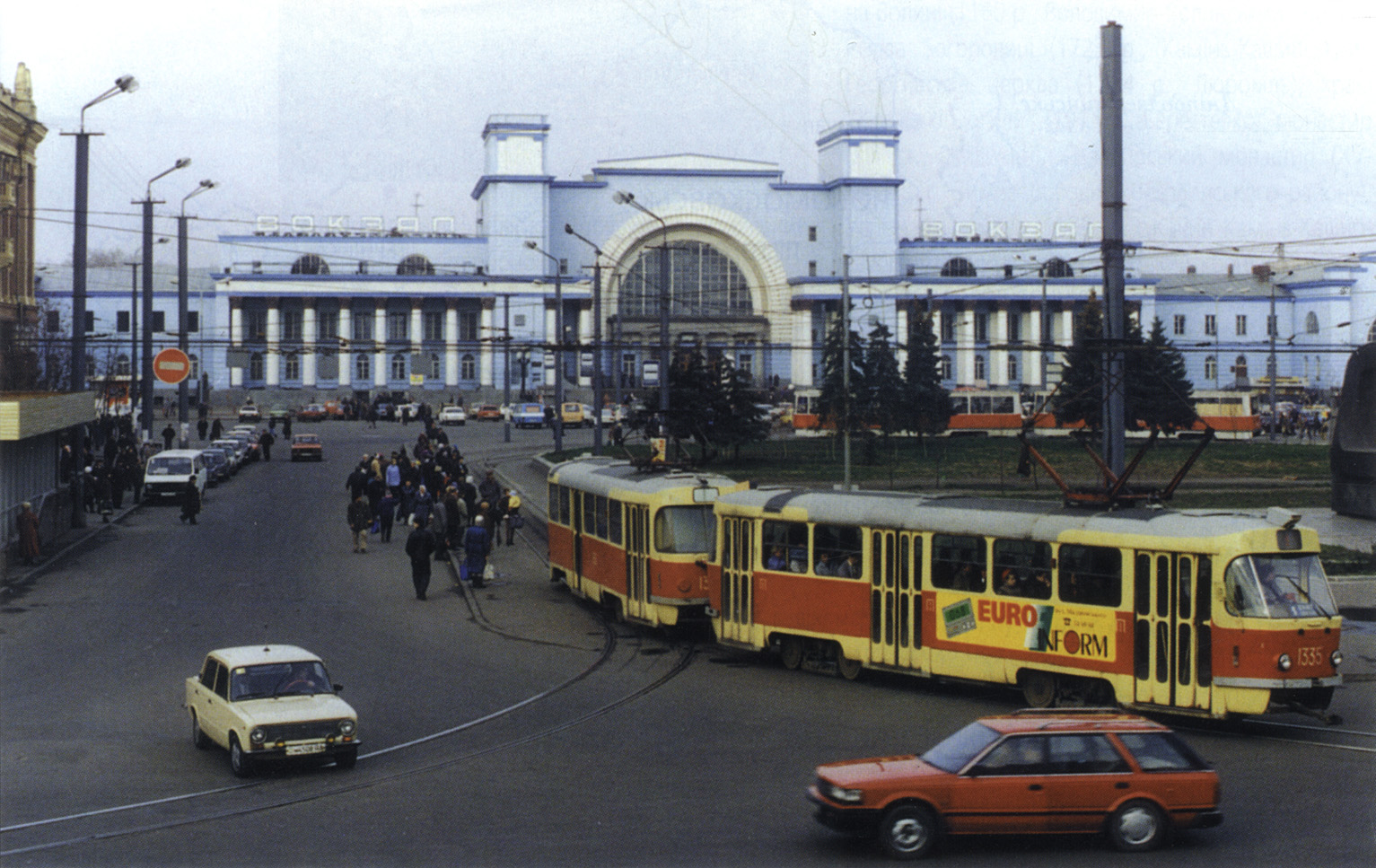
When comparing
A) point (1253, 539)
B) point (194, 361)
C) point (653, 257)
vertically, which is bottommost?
point (1253, 539)

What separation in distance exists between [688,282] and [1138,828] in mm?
95749

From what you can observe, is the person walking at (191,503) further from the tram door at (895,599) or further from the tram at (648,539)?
the tram door at (895,599)

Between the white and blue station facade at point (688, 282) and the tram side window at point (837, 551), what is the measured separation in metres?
79.9

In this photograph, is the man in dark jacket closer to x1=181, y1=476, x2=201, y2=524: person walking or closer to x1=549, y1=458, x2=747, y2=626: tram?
x1=549, y1=458, x2=747, y2=626: tram

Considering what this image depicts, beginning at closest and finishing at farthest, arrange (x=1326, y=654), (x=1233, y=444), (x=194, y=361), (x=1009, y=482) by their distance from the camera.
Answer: (x=1326, y=654) → (x=1009, y=482) → (x=1233, y=444) → (x=194, y=361)

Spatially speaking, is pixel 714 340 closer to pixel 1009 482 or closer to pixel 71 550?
pixel 1009 482

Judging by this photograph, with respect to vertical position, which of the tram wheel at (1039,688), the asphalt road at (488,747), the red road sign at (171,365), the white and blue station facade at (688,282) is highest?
the white and blue station facade at (688,282)

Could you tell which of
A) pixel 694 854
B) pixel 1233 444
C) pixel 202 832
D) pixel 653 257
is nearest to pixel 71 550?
pixel 202 832

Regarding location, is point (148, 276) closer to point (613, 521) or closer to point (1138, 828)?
point (613, 521)

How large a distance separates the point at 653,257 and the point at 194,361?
105ft

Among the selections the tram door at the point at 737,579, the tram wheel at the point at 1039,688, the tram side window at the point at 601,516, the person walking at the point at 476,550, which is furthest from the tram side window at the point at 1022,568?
the person walking at the point at 476,550

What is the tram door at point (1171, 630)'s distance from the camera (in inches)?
626

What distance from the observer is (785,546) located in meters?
20.6

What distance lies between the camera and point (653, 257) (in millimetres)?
106562
